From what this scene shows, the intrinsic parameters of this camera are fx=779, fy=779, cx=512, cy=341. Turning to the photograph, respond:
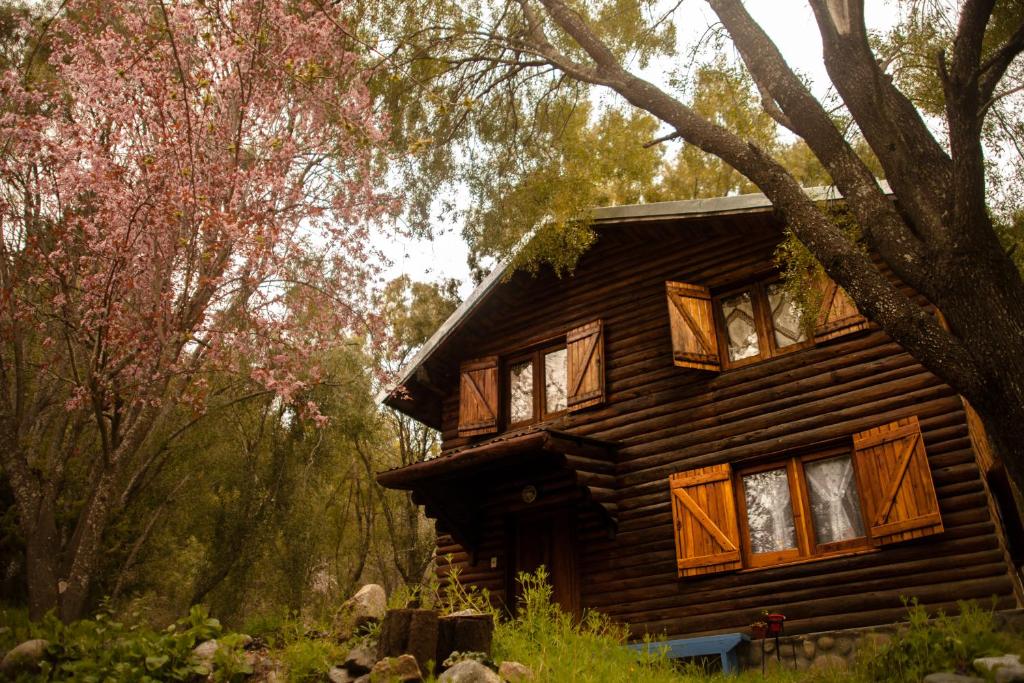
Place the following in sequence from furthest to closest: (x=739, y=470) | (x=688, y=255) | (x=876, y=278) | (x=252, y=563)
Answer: (x=252, y=563) → (x=688, y=255) → (x=739, y=470) → (x=876, y=278)

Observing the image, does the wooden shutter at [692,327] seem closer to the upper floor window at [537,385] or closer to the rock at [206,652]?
the upper floor window at [537,385]

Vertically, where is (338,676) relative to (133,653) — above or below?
below

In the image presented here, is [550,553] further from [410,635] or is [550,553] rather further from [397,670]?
[397,670]

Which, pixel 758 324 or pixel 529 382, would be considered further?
pixel 529 382

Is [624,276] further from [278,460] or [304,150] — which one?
[278,460]

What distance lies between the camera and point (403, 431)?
2356 cm

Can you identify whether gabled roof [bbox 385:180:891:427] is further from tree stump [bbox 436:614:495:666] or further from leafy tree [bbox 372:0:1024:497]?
tree stump [bbox 436:614:495:666]

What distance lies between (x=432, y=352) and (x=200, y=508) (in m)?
9.08

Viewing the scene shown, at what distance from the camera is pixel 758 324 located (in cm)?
1040

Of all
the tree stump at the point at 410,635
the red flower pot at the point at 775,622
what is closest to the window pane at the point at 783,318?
the red flower pot at the point at 775,622

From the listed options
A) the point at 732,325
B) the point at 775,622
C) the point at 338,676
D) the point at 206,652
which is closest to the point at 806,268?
the point at 732,325

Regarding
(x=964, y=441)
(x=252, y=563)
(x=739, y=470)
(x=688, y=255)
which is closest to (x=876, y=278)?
(x=964, y=441)

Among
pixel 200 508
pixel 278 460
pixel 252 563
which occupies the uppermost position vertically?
pixel 278 460

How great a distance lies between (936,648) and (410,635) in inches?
171
